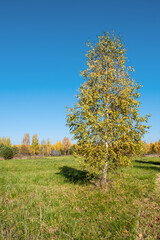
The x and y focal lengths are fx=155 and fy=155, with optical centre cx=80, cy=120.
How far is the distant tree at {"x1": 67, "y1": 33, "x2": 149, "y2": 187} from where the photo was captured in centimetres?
893

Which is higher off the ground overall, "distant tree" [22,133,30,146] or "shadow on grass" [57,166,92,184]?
"distant tree" [22,133,30,146]

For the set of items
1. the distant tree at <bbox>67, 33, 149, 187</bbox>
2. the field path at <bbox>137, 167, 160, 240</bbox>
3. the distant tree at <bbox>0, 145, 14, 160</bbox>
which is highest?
the distant tree at <bbox>67, 33, 149, 187</bbox>

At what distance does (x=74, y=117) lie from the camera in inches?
374

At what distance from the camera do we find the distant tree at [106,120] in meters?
8.93

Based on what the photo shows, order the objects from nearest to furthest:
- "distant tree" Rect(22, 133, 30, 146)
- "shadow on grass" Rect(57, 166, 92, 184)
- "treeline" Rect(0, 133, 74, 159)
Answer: "shadow on grass" Rect(57, 166, 92, 184) < "treeline" Rect(0, 133, 74, 159) < "distant tree" Rect(22, 133, 30, 146)

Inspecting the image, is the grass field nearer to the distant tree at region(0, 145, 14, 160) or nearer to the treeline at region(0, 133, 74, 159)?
the distant tree at region(0, 145, 14, 160)

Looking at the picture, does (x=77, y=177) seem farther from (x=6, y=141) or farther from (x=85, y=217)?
(x=6, y=141)

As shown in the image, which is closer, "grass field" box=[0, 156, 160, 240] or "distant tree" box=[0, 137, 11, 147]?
"grass field" box=[0, 156, 160, 240]

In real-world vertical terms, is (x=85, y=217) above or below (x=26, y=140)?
below

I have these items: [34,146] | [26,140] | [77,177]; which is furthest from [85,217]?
[26,140]

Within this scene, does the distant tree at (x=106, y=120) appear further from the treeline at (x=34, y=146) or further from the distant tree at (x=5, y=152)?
the treeline at (x=34, y=146)

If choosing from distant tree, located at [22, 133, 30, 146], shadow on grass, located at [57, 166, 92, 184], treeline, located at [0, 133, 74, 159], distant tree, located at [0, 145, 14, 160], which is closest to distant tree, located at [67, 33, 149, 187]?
shadow on grass, located at [57, 166, 92, 184]

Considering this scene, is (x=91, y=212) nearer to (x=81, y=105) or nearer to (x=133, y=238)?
(x=133, y=238)

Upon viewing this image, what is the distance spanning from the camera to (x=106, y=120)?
8.97 m
